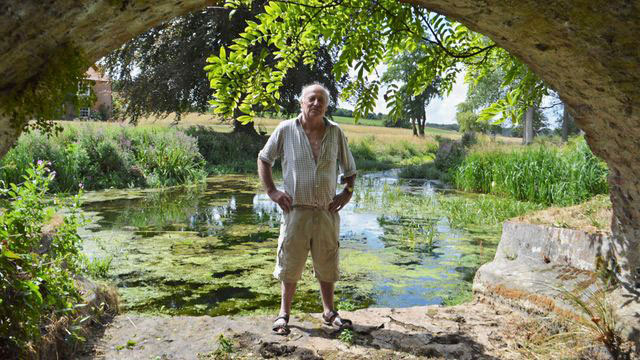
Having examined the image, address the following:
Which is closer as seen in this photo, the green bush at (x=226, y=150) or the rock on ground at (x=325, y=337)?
the rock on ground at (x=325, y=337)

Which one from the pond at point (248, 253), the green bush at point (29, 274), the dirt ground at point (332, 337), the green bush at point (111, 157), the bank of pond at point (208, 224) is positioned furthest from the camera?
the green bush at point (111, 157)

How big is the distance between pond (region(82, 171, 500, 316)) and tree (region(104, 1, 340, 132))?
9172 millimetres

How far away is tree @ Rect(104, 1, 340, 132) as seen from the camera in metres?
19.9

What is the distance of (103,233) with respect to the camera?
307 inches

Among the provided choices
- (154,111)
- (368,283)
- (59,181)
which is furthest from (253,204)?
(154,111)

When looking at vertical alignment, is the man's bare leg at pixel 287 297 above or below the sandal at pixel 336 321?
above

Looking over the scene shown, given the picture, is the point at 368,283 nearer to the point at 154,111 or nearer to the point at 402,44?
the point at 402,44

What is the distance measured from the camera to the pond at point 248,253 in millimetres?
5152

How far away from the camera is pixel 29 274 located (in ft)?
9.45

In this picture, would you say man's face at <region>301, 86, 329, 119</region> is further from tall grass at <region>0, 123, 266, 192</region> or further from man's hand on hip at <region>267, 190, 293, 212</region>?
tall grass at <region>0, 123, 266, 192</region>

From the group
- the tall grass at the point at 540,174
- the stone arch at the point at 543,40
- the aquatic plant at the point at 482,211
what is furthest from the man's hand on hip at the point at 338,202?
the tall grass at the point at 540,174

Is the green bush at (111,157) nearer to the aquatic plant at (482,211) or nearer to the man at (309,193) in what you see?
the aquatic plant at (482,211)

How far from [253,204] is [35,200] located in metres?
8.24

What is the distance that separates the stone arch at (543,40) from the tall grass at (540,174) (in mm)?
7643
